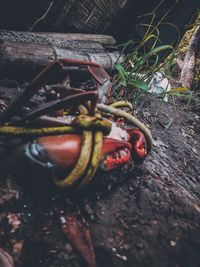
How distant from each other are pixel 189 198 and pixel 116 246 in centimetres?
80

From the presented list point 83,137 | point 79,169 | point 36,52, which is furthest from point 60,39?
point 79,169

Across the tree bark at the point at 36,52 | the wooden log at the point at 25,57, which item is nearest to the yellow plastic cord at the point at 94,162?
the tree bark at the point at 36,52

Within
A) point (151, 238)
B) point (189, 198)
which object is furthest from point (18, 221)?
point (189, 198)

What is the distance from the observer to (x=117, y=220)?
1571 millimetres

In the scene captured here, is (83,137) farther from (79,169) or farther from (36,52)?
(36,52)

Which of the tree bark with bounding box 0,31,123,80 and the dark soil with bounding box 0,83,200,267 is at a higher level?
the tree bark with bounding box 0,31,123,80

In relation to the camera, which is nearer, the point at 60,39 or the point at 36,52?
the point at 36,52

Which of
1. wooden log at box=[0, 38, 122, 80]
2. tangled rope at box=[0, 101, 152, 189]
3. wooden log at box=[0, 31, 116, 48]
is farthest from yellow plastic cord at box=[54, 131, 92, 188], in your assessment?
wooden log at box=[0, 31, 116, 48]

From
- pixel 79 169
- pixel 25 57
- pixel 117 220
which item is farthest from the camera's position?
pixel 25 57

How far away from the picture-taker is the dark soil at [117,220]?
127 cm

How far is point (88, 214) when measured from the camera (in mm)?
1505

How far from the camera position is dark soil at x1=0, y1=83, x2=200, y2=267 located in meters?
1.27

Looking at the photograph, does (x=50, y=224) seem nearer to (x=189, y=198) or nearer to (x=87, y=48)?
(x=189, y=198)

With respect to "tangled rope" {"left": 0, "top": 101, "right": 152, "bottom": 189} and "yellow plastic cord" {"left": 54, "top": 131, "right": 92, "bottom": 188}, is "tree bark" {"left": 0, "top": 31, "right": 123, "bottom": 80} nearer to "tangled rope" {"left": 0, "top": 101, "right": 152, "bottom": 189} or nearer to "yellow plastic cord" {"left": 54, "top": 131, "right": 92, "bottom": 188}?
"tangled rope" {"left": 0, "top": 101, "right": 152, "bottom": 189}
